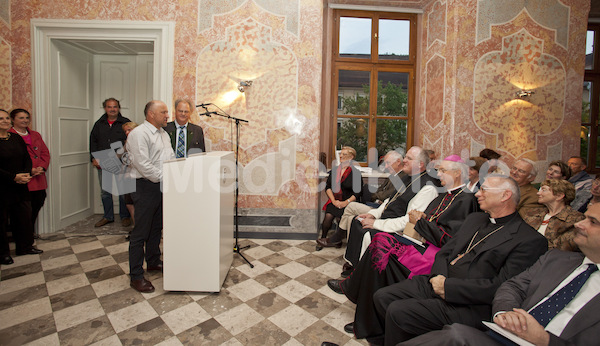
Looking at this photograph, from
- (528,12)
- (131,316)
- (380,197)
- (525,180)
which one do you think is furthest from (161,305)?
(528,12)

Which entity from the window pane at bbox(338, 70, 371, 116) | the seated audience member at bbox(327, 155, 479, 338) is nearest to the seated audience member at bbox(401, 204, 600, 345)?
the seated audience member at bbox(327, 155, 479, 338)

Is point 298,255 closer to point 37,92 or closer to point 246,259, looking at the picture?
point 246,259

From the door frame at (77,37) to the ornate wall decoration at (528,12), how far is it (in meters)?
3.91

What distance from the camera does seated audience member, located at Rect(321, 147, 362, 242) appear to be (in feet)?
12.8

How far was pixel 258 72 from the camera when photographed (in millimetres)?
4133

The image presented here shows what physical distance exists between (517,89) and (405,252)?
3.55m

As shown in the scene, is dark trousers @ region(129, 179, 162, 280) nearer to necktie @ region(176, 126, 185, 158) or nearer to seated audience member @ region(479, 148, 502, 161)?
necktie @ region(176, 126, 185, 158)

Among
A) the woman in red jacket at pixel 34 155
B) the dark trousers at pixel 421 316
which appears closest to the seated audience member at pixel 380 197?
the dark trousers at pixel 421 316

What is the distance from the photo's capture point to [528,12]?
4434 mm

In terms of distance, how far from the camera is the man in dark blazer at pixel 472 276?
1.60 m

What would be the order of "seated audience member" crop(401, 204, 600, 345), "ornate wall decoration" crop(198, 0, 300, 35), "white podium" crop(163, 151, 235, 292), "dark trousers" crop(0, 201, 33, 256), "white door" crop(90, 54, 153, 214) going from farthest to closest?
"white door" crop(90, 54, 153, 214) → "ornate wall decoration" crop(198, 0, 300, 35) → "dark trousers" crop(0, 201, 33, 256) → "white podium" crop(163, 151, 235, 292) → "seated audience member" crop(401, 204, 600, 345)

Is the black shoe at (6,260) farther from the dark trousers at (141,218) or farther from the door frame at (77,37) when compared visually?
the dark trousers at (141,218)

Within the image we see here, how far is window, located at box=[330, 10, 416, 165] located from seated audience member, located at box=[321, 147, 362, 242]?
1204 mm

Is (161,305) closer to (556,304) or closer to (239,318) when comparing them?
(239,318)
